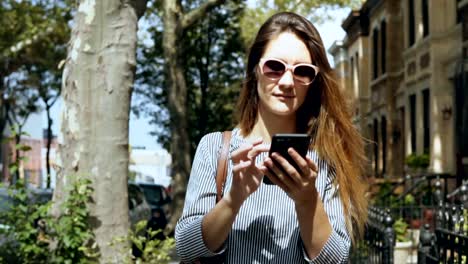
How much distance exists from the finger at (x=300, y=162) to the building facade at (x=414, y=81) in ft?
36.2

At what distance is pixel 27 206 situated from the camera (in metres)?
6.62

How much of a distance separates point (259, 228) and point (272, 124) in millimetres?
397

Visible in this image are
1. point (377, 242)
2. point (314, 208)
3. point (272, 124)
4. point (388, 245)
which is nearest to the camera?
point (314, 208)

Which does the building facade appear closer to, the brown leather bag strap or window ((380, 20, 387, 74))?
window ((380, 20, 387, 74))

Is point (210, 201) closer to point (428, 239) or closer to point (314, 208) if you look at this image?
point (314, 208)

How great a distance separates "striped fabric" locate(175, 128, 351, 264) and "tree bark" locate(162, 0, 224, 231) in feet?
51.4

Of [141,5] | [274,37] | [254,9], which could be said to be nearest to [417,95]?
[254,9]

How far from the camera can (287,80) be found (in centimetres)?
285

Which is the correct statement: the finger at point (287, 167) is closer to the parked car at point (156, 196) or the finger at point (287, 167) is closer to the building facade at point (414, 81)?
the building facade at point (414, 81)

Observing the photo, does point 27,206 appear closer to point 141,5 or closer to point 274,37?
point 141,5

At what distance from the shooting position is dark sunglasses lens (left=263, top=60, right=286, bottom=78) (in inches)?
113

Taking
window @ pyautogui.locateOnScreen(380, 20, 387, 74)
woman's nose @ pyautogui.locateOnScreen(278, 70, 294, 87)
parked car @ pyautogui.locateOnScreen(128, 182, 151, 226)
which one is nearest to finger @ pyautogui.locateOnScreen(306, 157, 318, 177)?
woman's nose @ pyautogui.locateOnScreen(278, 70, 294, 87)

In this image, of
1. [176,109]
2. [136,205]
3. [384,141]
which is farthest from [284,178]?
[384,141]

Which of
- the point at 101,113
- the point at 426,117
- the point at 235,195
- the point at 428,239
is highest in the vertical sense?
the point at 426,117
